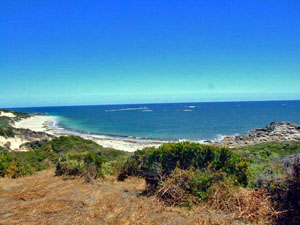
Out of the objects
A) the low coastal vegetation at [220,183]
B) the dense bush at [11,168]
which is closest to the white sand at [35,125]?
the dense bush at [11,168]

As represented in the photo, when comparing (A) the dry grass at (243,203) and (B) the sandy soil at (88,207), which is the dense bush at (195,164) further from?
(B) the sandy soil at (88,207)

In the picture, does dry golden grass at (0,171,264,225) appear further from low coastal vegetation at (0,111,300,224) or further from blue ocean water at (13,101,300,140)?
blue ocean water at (13,101,300,140)

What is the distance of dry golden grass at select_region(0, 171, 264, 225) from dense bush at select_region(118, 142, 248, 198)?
74cm

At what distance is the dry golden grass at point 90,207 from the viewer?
4.66 metres

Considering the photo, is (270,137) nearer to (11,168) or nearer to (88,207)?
(11,168)

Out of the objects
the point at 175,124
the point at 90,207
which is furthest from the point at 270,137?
the point at 90,207

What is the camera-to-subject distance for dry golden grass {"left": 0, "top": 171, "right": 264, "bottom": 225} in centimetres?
466

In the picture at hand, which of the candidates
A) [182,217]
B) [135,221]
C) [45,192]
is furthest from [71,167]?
[182,217]

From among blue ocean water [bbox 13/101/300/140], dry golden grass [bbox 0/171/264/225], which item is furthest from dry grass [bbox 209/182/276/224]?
blue ocean water [bbox 13/101/300/140]

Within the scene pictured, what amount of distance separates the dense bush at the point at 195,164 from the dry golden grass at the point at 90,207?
2.42 ft

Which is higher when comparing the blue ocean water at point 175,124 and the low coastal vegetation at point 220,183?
the low coastal vegetation at point 220,183

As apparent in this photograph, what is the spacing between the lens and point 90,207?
17.4ft

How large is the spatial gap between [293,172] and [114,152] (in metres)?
15.9

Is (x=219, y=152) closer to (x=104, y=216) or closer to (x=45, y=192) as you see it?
(x=104, y=216)
